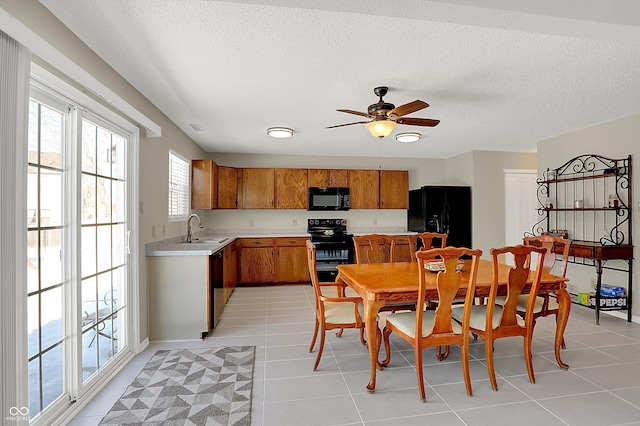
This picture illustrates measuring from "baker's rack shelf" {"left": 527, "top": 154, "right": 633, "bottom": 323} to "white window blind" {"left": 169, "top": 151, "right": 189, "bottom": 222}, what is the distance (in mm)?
4784

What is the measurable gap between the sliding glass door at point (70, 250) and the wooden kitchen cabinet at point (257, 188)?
2.97 m

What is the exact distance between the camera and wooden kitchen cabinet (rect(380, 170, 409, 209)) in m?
5.97

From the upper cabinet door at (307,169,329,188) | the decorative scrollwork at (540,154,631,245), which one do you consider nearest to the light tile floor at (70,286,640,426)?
the decorative scrollwork at (540,154,631,245)

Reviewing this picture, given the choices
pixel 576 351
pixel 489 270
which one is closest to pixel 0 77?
pixel 489 270

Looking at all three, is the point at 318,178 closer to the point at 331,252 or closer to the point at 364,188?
the point at 364,188

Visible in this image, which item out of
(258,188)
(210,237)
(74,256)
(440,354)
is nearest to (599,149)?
(440,354)

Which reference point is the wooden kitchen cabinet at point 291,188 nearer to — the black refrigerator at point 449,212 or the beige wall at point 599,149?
the black refrigerator at point 449,212

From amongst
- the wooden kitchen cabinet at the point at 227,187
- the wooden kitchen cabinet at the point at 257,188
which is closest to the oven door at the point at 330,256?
the wooden kitchen cabinet at the point at 257,188

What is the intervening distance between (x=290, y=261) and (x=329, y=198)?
1312mm

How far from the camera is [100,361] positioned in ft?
7.79

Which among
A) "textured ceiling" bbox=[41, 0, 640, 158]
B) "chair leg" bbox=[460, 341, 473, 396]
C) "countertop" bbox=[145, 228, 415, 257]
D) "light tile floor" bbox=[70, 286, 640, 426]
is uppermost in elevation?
"textured ceiling" bbox=[41, 0, 640, 158]

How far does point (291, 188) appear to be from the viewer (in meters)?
5.72

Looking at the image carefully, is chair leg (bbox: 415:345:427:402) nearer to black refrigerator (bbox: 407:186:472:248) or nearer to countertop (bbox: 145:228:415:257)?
countertop (bbox: 145:228:415:257)

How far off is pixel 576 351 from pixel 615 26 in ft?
8.54
